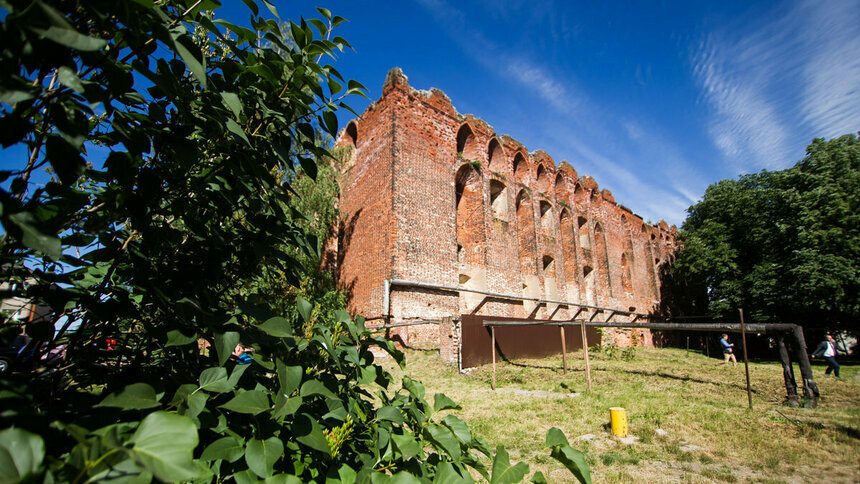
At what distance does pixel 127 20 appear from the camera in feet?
2.49

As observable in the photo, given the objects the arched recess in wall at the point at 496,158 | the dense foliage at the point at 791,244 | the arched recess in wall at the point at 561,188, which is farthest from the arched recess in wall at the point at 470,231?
the dense foliage at the point at 791,244

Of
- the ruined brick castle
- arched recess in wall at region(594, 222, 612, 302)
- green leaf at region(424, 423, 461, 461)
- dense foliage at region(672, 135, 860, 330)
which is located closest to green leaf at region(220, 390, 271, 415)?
green leaf at region(424, 423, 461, 461)

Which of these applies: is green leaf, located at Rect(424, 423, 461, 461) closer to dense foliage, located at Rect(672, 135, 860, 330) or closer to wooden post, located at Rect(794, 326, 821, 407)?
wooden post, located at Rect(794, 326, 821, 407)

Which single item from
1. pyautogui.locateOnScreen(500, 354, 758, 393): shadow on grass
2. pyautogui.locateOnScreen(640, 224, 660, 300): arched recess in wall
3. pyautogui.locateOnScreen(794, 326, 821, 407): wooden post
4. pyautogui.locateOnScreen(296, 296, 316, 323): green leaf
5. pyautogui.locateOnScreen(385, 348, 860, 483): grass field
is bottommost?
pyautogui.locateOnScreen(385, 348, 860, 483): grass field

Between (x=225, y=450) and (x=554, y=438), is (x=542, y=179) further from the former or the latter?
(x=225, y=450)

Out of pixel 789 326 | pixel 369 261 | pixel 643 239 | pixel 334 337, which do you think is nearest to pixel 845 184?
pixel 643 239

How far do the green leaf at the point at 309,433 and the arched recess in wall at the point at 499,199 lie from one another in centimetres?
1682

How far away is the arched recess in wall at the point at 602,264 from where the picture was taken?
22.6 m

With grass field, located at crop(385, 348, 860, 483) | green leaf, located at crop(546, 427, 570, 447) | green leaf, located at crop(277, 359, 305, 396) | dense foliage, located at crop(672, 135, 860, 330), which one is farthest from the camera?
dense foliage, located at crop(672, 135, 860, 330)

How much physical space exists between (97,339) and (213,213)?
1.53 ft

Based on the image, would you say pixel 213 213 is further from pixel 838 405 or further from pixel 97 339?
pixel 838 405

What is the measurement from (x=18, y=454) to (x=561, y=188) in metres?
23.7

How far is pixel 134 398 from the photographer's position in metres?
0.70

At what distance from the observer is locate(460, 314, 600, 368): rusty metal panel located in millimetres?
10836
